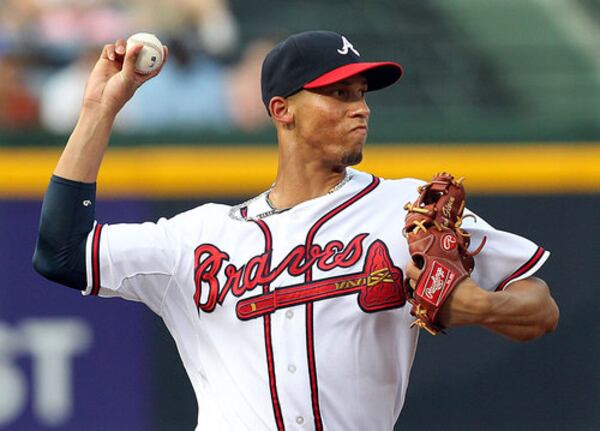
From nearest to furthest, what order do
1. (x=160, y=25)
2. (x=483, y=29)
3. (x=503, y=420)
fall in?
(x=503, y=420) < (x=160, y=25) < (x=483, y=29)

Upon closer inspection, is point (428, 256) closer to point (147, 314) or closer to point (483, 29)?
point (147, 314)

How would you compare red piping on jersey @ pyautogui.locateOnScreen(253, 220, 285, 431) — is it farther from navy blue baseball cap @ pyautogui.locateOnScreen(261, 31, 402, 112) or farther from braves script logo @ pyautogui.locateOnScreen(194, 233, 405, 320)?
navy blue baseball cap @ pyautogui.locateOnScreen(261, 31, 402, 112)

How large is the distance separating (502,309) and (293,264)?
0.59m

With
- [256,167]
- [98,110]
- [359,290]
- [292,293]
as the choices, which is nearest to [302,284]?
[292,293]

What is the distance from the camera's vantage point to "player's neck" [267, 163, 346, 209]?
3.41 meters

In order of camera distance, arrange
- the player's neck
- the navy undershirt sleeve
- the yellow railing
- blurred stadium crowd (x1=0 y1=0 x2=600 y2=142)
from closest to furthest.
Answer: the navy undershirt sleeve → the player's neck → the yellow railing → blurred stadium crowd (x1=0 y1=0 x2=600 y2=142)

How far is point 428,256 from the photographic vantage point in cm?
299

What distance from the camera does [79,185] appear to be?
3271mm

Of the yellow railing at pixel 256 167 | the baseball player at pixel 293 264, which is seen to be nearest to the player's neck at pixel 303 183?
the baseball player at pixel 293 264

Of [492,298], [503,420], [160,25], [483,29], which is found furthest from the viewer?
[483,29]

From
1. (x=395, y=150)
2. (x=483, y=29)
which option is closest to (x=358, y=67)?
(x=395, y=150)

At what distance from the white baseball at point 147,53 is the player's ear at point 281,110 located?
1.13ft

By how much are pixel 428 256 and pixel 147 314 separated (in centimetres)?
337

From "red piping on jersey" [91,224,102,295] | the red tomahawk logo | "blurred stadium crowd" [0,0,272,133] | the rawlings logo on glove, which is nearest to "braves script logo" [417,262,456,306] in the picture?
the rawlings logo on glove
